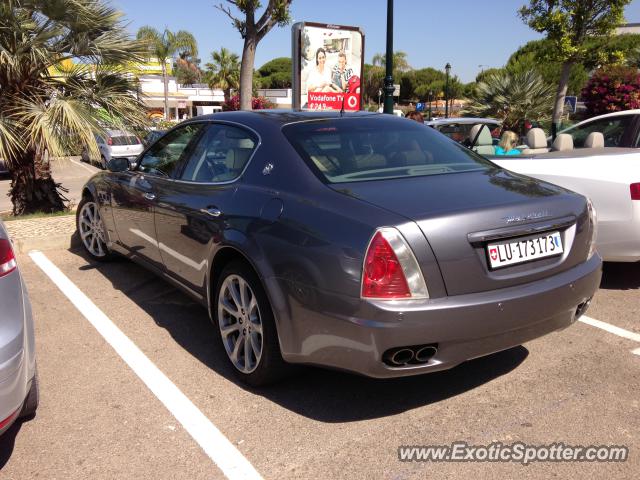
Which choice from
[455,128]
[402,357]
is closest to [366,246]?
[402,357]

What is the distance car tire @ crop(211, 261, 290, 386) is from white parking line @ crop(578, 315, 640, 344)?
2.39 metres

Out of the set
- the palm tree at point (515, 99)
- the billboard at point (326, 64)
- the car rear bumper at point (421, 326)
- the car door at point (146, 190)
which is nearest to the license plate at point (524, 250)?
the car rear bumper at point (421, 326)

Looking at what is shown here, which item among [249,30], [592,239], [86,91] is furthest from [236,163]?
[249,30]

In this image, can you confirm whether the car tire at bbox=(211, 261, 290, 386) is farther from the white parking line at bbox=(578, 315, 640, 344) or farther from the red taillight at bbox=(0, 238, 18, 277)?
the white parking line at bbox=(578, 315, 640, 344)

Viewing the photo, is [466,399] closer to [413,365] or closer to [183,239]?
[413,365]

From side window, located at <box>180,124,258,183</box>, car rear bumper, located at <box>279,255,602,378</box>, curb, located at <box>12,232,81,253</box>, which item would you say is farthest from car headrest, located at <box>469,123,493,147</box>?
curb, located at <box>12,232,81,253</box>

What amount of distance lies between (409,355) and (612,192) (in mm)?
2814

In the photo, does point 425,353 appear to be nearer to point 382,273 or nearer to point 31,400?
point 382,273

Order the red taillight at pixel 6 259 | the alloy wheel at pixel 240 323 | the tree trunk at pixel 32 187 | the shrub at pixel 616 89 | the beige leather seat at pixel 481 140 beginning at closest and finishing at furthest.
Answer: the red taillight at pixel 6 259
the alloy wheel at pixel 240 323
the beige leather seat at pixel 481 140
the tree trunk at pixel 32 187
the shrub at pixel 616 89

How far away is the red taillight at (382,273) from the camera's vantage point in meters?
2.57

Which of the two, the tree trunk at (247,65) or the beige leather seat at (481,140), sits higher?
the tree trunk at (247,65)

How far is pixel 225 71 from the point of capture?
194 feet

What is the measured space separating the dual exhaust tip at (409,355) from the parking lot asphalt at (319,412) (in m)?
0.42

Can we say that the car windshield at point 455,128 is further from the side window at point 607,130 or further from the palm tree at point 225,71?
the palm tree at point 225,71
